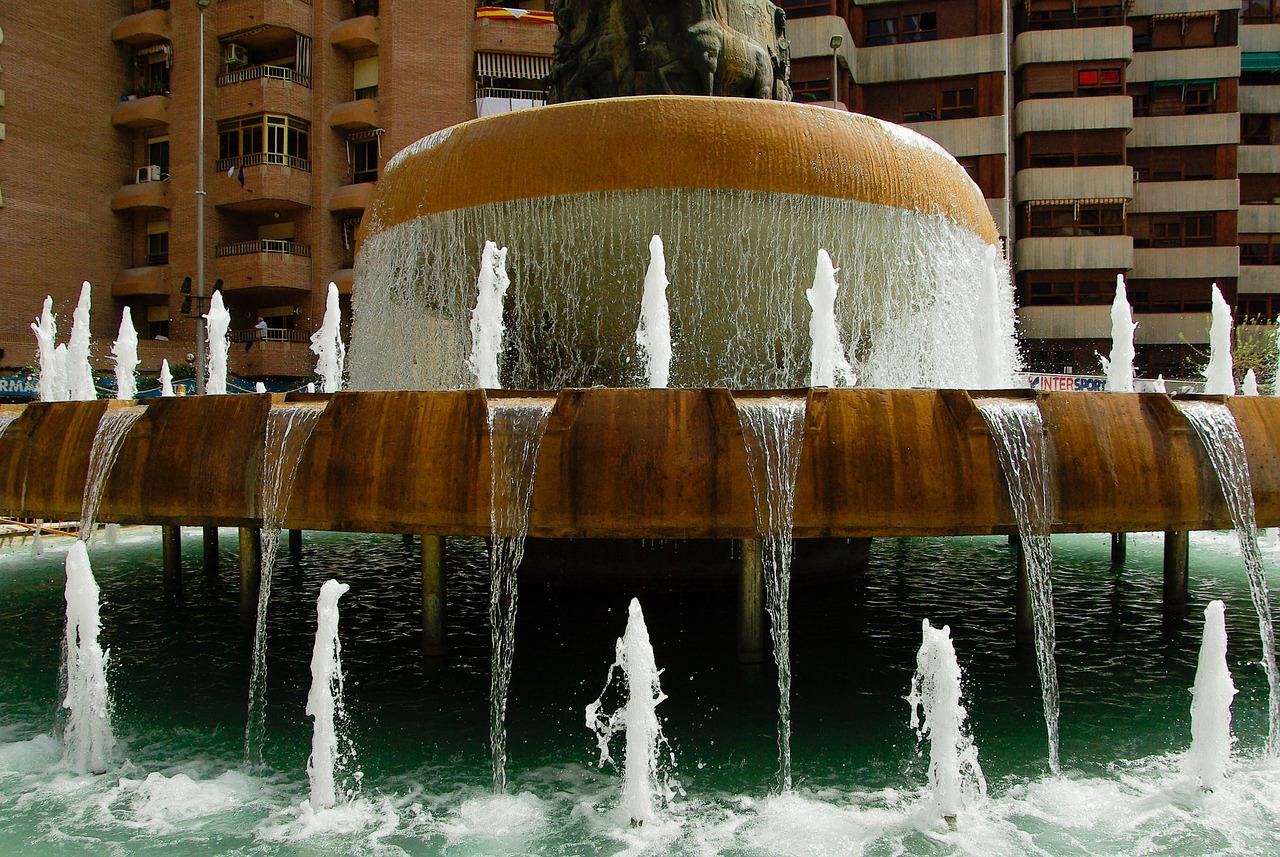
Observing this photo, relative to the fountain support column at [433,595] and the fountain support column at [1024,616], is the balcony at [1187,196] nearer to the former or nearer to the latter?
the fountain support column at [1024,616]

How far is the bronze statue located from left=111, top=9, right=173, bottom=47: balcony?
31765mm

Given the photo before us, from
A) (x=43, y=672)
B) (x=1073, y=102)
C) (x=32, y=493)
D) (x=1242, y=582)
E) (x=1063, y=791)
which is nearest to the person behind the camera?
(x=1063, y=791)

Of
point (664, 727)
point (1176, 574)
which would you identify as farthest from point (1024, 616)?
point (664, 727)

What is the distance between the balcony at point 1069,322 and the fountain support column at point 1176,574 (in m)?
32.3

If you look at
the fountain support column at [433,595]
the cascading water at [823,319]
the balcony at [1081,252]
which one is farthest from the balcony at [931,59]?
the fountain support column at [433,595]

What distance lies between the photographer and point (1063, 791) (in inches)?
174

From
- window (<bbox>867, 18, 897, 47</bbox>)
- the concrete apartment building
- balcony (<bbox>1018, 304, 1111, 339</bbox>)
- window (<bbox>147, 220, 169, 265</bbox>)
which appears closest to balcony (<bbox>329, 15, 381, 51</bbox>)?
the concrete apartment building

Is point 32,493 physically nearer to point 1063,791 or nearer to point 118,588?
point 118,588

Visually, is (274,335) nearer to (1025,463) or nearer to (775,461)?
(775,461)

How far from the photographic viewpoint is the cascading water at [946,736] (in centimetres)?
412

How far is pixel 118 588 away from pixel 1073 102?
124 feet

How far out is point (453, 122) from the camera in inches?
1314

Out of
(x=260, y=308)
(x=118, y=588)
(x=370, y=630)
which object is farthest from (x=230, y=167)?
(x=370, y=630)

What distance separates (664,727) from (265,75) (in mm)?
34055
